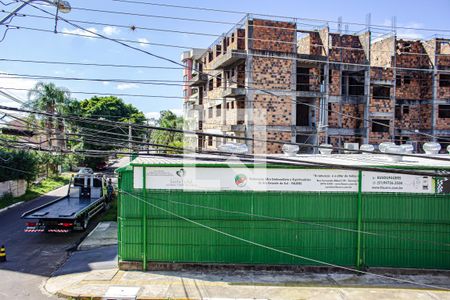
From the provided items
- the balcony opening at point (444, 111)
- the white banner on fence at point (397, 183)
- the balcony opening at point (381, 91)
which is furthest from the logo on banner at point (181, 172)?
the balcony opening at point (444, 111)

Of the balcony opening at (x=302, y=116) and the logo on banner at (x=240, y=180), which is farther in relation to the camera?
the balcony opening at (x=302, y=116)

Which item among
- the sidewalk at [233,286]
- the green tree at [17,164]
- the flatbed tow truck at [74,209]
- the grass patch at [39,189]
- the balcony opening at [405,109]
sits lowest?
the sidewalk at [233,286]

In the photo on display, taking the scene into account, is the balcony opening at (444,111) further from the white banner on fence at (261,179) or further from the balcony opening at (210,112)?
the white banner on fence at (261,179)

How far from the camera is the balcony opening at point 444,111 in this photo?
31.5m

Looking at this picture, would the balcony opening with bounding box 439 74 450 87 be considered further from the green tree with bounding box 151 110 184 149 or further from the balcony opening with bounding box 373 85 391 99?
the green tree with bounding box 151 110 184 149

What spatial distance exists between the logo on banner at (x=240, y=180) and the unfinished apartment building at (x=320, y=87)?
1128 centimetres

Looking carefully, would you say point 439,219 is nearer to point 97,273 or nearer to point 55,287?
point 97,273

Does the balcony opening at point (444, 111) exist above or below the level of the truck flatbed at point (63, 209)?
above

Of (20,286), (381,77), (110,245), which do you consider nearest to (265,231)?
(110,245)

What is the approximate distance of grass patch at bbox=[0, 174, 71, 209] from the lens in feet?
83.7

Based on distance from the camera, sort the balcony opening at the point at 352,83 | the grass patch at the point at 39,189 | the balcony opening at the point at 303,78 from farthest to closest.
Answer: the balcony opening at the point at 352,83 < the balcony opening at the point at 303,78 < the grass patch at the point at 39,189

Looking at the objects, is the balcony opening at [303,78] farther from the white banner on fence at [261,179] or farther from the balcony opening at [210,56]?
the white banner on fence at [261,179]

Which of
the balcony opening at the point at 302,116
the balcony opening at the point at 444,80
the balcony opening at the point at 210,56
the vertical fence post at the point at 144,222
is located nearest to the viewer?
the vertical fence post at the point at 144,222

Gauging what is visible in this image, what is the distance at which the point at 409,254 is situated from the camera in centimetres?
1289
